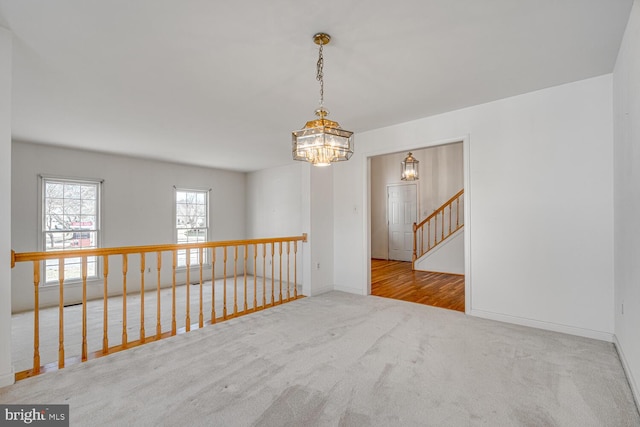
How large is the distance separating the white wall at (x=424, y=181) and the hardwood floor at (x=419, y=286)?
1771 millimetres

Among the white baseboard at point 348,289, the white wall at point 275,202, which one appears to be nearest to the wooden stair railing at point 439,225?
the white baseboard at point 348,289

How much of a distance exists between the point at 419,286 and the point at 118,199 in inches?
220

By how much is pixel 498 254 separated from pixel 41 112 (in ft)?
17.7

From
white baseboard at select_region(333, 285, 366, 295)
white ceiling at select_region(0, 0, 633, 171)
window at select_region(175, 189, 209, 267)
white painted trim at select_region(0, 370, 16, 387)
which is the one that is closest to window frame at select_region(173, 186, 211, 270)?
window at select_region(175, 189, 209, 267)

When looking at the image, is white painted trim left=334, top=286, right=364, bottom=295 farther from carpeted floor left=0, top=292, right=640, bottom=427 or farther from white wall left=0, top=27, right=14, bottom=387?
white wall left=0, top=27, right=14, bottom=387

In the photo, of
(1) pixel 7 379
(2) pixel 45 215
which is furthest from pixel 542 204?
(2) pixel 45 215

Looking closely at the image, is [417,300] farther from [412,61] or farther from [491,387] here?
[412,61]

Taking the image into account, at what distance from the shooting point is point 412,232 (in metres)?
7.96

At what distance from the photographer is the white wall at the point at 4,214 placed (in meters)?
2.04

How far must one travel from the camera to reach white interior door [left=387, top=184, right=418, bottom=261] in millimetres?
8000

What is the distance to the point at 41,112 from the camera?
340cm

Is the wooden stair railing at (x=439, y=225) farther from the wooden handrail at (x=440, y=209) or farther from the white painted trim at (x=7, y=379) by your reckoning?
the white painted trim at (x=7, y=379)

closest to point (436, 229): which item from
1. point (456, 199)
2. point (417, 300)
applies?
point (456, 199)

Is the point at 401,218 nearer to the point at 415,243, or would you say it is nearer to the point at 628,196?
the point at 415,243
